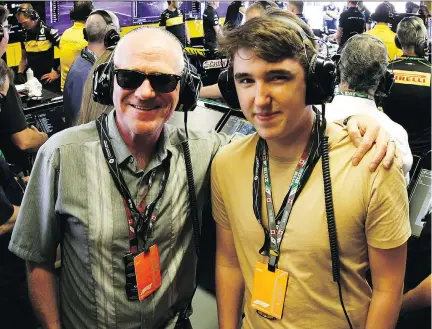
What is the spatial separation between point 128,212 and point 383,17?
558 cm

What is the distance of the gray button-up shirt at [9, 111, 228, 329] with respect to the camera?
5.17ft

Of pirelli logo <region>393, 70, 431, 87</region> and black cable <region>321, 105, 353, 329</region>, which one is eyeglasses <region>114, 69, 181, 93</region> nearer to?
black cable <region>321, 105, 353, 329</region>

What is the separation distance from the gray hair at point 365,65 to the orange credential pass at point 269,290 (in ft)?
5.94

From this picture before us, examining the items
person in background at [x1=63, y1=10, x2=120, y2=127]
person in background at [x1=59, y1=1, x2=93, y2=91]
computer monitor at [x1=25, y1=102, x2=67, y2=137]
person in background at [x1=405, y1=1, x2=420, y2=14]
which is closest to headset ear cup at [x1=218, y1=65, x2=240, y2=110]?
person in background at [x1=63, y1=10, x2=120, y2=127]

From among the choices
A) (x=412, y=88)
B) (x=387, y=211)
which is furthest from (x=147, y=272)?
(x=412, y=88)

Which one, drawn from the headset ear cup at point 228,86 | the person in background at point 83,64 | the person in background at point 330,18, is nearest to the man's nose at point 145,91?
the headset ear cup at point 228,86

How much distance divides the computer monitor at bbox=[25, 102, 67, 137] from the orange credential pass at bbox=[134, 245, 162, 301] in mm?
2101

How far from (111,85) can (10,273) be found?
1095 millimetres

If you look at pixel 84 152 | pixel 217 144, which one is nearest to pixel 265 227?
pixel 217 144

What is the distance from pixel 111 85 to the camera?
1.66m

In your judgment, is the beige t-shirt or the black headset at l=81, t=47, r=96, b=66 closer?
the beige t-shirt

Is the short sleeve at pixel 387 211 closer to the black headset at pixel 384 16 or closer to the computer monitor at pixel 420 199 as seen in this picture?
the computer monitor at pixel 420 199

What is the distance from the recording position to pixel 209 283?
115 inches

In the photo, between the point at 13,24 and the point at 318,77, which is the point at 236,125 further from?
the point at 13,24
